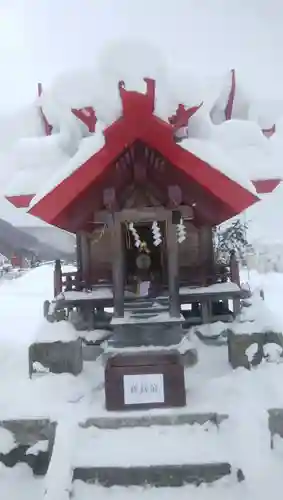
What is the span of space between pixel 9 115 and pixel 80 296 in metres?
A: 3.98

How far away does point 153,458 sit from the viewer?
11.0 ft

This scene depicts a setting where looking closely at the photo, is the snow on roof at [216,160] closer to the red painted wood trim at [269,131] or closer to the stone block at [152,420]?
the stone block at [152,420]

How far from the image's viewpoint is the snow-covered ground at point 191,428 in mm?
3289

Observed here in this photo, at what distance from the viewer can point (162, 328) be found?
459 cm

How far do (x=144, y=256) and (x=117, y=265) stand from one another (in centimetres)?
84

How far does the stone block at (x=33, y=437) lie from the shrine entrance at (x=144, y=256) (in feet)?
6.90

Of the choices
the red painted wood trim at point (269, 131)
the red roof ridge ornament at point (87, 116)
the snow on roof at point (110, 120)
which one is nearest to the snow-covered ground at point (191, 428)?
the snow on roof at point (110, 120)

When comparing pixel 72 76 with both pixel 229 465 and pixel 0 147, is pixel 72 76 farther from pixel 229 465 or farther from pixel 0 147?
pixel 229 465

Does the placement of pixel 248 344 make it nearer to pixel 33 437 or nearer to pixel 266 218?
pixel 33 437

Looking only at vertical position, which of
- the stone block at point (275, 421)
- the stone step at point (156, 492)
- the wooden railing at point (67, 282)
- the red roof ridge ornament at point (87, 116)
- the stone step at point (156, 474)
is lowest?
the stone step at point (156, 492)

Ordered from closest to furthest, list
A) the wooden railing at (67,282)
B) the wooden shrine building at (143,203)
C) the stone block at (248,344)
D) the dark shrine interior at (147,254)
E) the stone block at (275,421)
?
the stone block at (275,421)
the wooden shrine building at (143,203)
the stone block at (248,344)
the dark shrine interior at (147,254)
the wooden railing at (67,282)

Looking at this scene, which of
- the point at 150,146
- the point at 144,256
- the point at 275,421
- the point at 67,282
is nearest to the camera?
the point at 275,421

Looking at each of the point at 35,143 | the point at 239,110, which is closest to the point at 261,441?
the point at 35,143

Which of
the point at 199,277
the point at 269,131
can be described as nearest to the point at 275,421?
the point at 199,277
